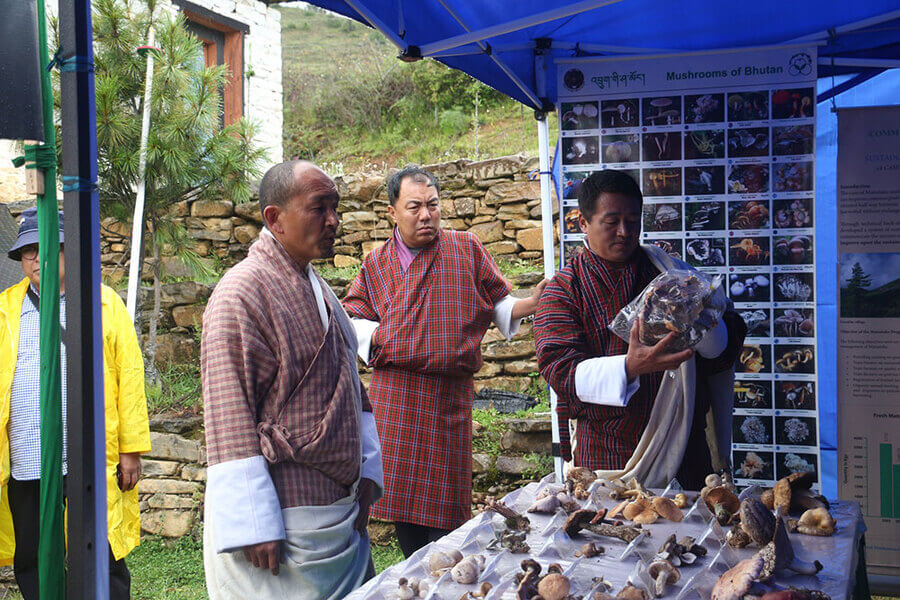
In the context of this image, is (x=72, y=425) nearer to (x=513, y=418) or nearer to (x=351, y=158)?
(x=513, y=418)

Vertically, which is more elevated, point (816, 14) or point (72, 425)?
point (816, 14)

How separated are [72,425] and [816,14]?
9.93ft

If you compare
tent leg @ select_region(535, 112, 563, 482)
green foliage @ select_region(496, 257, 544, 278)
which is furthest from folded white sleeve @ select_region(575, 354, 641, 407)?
green foliage @ select_region(496, 257, 544, 278)

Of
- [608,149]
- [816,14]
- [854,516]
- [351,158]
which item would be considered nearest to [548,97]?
[608,149]

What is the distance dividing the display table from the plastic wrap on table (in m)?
0.44

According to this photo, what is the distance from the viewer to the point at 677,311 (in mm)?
2150

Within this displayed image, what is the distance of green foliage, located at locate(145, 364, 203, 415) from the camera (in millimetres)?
6348

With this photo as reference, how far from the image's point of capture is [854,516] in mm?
2146

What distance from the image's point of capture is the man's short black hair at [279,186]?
2225 millimetres

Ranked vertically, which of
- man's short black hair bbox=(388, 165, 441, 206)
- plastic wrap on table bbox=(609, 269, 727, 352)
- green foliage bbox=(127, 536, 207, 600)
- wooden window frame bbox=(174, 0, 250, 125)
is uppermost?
wooden window frame bbox=(174, 0, 250, 125)

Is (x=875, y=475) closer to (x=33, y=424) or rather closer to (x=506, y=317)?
(x=506, y=317)

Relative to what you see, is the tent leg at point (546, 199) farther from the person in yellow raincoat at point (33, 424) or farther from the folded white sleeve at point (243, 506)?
the folded white sleeve at point (243, 506)

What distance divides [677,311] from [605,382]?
270 millimetres

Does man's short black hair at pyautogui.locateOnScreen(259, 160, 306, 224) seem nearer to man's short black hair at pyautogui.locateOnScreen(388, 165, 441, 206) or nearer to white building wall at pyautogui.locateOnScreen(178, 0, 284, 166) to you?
man's short black hair at pyautogui.locateOnScreen(388, 165, 441, 206)
